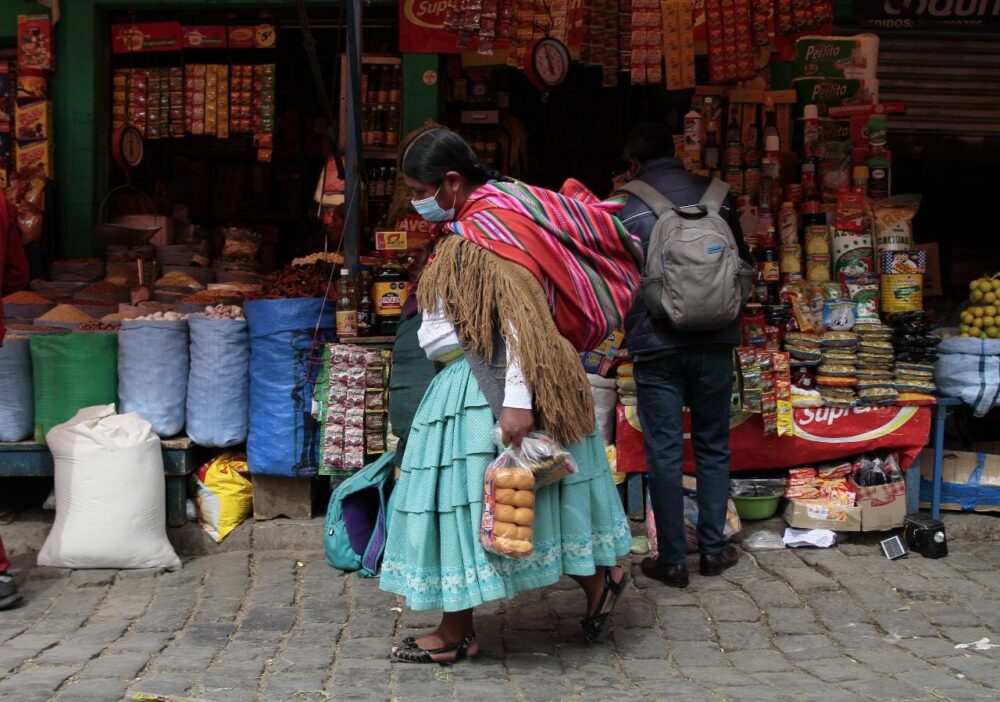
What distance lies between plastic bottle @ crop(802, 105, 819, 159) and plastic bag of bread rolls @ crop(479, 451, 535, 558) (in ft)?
11.8

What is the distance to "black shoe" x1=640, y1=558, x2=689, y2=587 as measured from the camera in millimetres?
4867

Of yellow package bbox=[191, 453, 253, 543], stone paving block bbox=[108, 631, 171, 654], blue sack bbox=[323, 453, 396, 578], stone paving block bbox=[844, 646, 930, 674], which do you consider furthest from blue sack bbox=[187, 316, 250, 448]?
stone paving block bbox=[844, 646, 930, 674]

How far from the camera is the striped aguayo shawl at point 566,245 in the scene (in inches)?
146

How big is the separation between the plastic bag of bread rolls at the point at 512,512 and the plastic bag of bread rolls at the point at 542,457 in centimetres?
3

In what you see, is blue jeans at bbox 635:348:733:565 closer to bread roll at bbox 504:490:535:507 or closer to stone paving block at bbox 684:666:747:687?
stone paving block at bbox 684:666:747:687

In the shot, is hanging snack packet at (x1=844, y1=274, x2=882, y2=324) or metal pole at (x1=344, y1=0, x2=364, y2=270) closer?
metal pole at (x1=344, y1=0, x2=364, y2=270)

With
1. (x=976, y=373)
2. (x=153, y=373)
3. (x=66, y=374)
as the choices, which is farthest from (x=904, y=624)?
(x=66, y=374)

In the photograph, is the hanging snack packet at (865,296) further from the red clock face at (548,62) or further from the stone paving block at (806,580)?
the red clock face at (548,62)

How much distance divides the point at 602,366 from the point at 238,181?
17.0ft

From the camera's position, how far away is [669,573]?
488cm

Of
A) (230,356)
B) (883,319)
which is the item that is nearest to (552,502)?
(230,356)

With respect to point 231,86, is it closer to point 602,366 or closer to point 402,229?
point 402,229

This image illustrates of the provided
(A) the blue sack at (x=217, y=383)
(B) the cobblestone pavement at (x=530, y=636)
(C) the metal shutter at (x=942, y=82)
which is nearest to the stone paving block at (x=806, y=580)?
(B) the cobblestone pavement at (x=530, y=636)

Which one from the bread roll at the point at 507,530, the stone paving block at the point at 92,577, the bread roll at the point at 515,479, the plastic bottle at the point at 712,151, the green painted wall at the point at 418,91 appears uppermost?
the green painted wall at the point at 418,91
